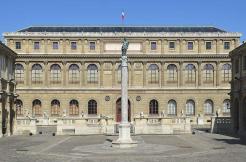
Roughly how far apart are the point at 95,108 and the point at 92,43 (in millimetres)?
10965

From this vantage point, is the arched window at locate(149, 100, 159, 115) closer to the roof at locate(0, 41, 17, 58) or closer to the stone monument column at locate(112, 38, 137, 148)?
the roof at locate(0, 41, 17, 58)

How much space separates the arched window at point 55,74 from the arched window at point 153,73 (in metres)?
15.3

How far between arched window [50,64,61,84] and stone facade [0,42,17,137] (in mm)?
23965

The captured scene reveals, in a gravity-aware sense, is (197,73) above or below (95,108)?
above

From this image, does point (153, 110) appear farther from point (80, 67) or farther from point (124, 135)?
point (124, 135)

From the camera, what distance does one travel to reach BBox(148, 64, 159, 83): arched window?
7794 centimetres

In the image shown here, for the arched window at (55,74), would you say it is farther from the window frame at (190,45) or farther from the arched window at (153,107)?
the window frame at (190,45)

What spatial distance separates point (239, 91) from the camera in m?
50.1

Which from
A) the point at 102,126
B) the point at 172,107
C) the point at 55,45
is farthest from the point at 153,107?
the point at 102,126

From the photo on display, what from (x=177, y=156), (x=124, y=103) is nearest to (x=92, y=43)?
(x=124, y=103)

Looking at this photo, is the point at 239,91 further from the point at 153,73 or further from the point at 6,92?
the point at 153,73

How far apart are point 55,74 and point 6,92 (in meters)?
29.4

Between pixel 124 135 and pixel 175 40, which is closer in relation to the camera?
pixel 124 135

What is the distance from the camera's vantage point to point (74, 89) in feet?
253
